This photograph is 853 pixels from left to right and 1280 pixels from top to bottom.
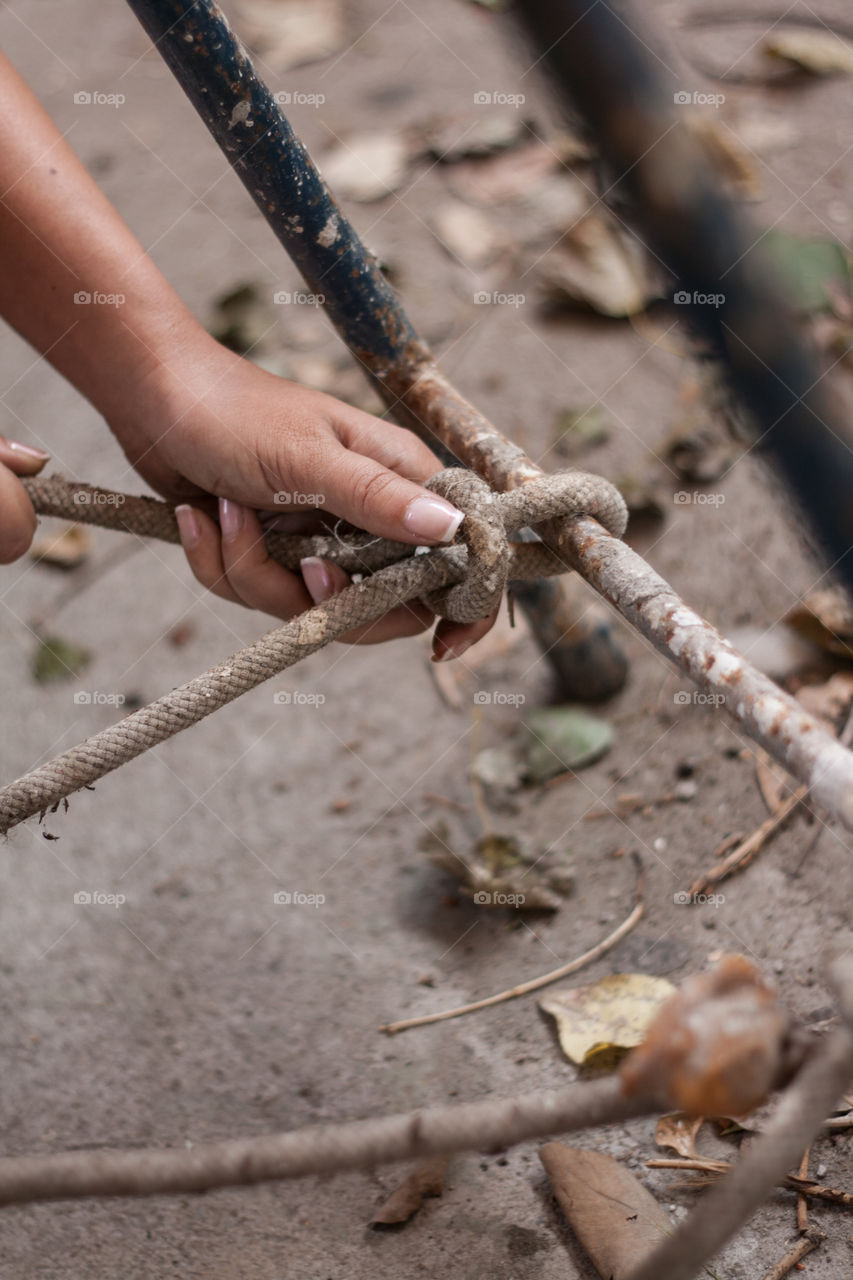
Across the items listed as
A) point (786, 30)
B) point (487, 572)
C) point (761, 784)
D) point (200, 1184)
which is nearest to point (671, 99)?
point (487, 572)

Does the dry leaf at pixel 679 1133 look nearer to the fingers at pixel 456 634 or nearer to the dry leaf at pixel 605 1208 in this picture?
the dry leaf at pixel 605 1208

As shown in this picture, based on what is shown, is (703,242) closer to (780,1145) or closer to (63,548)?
(780,1145)

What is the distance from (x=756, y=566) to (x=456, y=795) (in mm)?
519

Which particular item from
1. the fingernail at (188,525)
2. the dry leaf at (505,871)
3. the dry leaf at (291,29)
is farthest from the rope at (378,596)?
the dry leaf at (291,29)

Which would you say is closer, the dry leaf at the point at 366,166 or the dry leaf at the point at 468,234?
the dry leaf at the point at 468,234

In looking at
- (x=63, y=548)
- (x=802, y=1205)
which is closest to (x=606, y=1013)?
(x=802, y=1205)

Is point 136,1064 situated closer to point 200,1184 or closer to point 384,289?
point 200,1184

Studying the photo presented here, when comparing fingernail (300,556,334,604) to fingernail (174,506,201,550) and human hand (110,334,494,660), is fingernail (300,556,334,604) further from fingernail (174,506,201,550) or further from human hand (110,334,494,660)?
fingernail (174,506,201,550)

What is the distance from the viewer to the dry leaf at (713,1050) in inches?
17.8

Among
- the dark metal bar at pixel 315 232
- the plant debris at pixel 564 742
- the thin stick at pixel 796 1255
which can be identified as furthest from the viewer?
the plant debris at pixel 564 742

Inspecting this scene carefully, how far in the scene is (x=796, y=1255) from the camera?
75 centimetres

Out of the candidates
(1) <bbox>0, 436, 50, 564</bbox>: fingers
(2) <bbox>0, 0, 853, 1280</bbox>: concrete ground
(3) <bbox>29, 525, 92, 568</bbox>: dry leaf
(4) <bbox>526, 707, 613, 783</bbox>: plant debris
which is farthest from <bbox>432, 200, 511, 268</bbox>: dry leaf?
(1) <bbox>0, 436, 50, 564</bbox>: fingers

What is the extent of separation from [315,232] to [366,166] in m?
1.24

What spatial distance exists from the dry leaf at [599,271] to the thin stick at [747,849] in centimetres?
96
